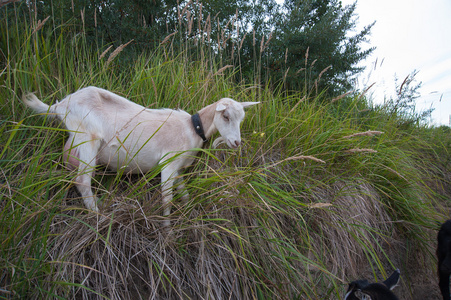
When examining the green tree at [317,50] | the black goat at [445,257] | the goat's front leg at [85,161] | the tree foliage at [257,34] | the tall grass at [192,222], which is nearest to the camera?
the tall grass at [192,222]

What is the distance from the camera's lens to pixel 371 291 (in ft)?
5.15

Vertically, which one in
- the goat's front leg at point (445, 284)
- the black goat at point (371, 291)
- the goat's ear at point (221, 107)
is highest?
the goat's ear at point (221, 107)

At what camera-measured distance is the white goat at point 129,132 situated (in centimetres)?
180

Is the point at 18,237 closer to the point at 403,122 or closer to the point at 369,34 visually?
the point at 403,122

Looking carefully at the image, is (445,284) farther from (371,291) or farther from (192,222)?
(192,222)

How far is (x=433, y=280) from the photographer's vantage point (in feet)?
9.04

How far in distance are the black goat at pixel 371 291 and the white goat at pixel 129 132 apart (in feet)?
3.79

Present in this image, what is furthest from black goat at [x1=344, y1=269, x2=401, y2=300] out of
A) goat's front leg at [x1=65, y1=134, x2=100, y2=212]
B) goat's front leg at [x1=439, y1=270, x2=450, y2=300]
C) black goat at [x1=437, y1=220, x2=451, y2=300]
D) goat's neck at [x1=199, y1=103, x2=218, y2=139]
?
→ goat's front leg at [x1=65, y1=134, x2=100, y2=212]

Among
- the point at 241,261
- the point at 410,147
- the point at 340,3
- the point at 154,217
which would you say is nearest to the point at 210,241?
the point at 241,261

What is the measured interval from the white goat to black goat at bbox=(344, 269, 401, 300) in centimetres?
116

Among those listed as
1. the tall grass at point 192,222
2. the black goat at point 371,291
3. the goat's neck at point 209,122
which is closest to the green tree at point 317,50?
the tall grass at point 192,222

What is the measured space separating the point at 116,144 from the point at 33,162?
48 centimetres

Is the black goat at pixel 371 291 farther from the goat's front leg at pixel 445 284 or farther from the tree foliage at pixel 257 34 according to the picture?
the tree foliage at pixel 257 34

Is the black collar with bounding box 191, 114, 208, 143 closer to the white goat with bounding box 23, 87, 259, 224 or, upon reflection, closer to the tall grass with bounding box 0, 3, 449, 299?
the white goat with bounding box 23, 87, 259, 224
